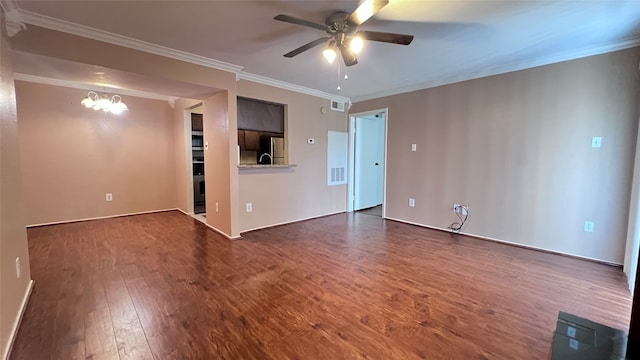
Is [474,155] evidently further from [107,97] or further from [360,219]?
[107,97]

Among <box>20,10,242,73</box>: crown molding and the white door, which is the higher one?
<box>20,10,242,73</box>: crown molding

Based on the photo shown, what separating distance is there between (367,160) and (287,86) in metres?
2.43

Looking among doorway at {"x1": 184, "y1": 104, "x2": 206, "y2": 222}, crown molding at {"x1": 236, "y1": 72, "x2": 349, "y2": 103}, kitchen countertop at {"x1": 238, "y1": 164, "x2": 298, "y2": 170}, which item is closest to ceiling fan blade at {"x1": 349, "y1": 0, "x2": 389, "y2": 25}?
crown molding at {"x1": 236, "y1": 72, "x2": 349, "y2": 103}

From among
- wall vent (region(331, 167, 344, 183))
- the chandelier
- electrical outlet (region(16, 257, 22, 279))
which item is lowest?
electrical outlet (region(16, 257, 22, 279))

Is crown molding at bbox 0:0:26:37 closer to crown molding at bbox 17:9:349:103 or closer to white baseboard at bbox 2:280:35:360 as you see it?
crown molding at bbox 17:9:349:103

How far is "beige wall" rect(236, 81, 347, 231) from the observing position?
164 inches

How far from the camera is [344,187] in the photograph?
5.57m

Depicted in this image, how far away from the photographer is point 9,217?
176 cm

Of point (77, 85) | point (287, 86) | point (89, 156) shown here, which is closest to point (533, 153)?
point (287, 86)

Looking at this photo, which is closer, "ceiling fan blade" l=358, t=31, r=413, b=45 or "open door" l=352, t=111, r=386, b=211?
"ceiling fan blade" l=358, t=31, r=413, b=45

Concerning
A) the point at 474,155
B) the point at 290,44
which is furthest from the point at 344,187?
the point at 290,44

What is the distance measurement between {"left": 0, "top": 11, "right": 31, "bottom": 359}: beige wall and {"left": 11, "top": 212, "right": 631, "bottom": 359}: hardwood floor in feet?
0.54

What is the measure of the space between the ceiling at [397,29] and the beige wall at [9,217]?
0.81 meters

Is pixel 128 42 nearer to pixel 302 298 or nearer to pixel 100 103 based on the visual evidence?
pixel 100 103
